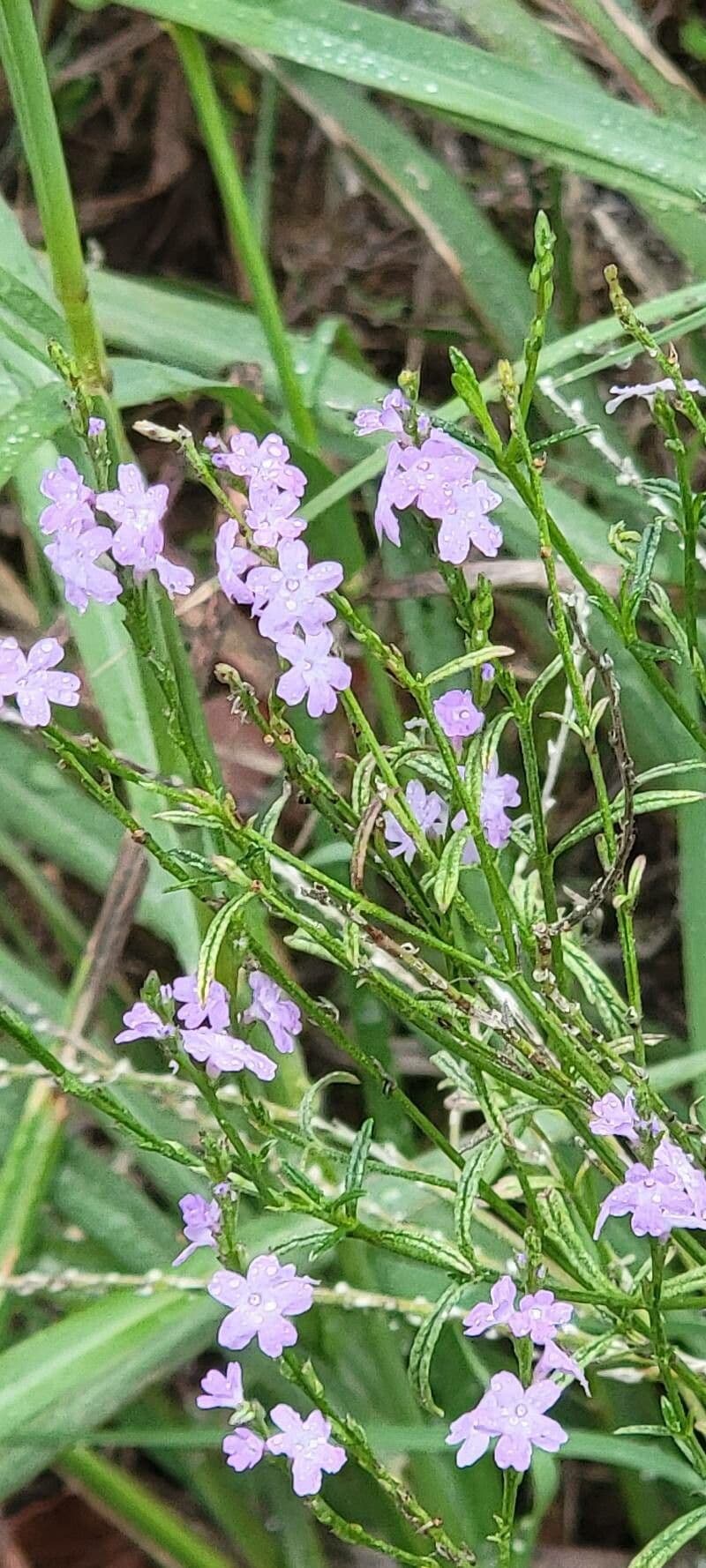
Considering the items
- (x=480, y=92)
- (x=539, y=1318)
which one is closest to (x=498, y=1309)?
(x=539, y=1318)

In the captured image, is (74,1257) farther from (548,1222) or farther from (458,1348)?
(548,1222)

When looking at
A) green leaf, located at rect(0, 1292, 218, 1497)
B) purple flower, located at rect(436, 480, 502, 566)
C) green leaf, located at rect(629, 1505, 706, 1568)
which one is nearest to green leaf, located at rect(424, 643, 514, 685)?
purple flower, located at rect(436, 480, 502, 566)

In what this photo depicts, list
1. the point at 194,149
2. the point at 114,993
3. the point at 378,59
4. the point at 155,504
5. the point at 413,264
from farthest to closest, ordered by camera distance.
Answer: the point at 194,149 → the point at 413,264 → the point at 114,993 → the point at 378,59 → the point at 155,504

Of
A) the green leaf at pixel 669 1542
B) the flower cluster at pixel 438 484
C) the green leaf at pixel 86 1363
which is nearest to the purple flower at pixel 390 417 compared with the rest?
the flower cluster at pixel 438 484

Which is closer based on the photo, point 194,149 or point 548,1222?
point 548,1222

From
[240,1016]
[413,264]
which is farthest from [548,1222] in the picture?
[413,264]

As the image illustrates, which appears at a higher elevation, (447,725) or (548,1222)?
(447,725)

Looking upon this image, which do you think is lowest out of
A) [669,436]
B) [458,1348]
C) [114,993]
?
[458,1348]

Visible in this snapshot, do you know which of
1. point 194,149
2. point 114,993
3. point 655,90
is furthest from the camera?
point 194,149
